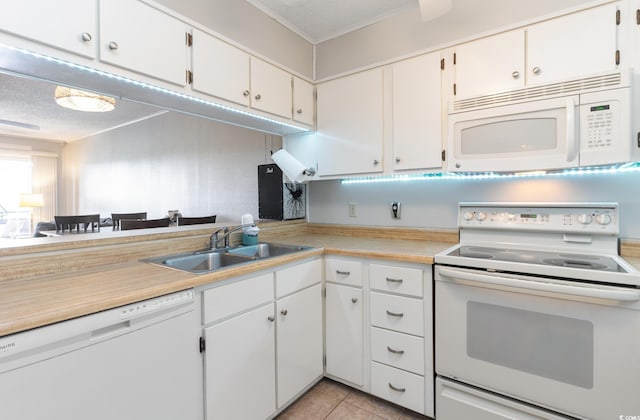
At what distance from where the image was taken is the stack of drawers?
165 centimetres

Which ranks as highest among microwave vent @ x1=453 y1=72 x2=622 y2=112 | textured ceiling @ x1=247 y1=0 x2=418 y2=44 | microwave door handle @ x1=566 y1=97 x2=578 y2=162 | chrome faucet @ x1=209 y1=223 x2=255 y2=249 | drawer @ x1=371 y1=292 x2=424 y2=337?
textured ceiling @ x1=247 y1=0 x2=418 y2=44

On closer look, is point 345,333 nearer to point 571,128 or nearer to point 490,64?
point 571,128

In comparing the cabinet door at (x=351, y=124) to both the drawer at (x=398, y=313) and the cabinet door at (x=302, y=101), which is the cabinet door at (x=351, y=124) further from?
the drawer at (x=398, y=313)

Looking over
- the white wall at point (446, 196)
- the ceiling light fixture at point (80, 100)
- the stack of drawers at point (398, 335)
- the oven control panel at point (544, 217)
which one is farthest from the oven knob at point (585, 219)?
the ceiling light fixture at point (80, 100)

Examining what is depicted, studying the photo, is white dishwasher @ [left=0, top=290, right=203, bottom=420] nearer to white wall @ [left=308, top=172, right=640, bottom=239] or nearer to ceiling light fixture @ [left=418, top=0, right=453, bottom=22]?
white wall @ [left=308, top=172, right=640, bottom=239]

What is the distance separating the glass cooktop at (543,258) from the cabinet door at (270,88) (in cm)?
148

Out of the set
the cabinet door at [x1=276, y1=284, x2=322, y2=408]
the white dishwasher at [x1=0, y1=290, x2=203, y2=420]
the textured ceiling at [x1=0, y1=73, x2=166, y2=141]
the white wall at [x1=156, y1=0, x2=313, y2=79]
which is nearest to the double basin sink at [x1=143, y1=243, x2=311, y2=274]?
the cabinet door at [x1=276, y1=284, x2=322, y2=408]

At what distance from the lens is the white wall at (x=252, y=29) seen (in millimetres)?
1638

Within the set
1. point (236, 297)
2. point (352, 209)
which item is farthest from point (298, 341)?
point (352, 209)

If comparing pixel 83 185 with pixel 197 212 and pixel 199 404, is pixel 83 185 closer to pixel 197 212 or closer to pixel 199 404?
pixel 197 212

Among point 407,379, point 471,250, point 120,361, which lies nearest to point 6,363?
point 120,361

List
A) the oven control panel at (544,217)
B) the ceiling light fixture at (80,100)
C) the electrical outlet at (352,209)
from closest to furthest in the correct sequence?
the oven control panel at (544,217) → the electrical outlet at (352,209) → the ceiling light fixture at (80,100)

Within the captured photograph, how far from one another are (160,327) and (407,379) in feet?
4.35

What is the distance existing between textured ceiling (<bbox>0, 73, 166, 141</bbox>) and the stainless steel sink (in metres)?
3.42
